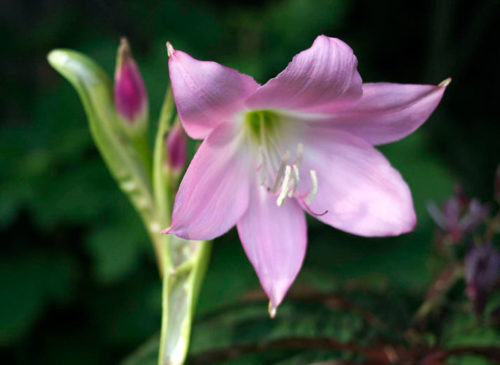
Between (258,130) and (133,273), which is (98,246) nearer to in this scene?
(133,273)

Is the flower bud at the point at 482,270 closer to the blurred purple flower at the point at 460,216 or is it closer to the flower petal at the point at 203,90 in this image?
the blurred purple flower at the point at 460,216

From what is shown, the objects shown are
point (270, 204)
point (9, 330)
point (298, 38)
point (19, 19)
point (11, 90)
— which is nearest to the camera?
point (270, 204)

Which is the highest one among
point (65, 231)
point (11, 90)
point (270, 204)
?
point (270, 204)

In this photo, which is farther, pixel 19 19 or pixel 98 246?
pixel 19 19

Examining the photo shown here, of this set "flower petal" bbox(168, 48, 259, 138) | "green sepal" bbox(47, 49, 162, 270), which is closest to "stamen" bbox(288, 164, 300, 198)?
"flower petal" bbox(168, 48, 259, 138)

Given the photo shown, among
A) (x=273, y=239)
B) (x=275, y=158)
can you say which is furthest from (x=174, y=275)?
(x=275, y=158)

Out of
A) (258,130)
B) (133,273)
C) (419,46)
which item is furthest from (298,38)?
(258,130)

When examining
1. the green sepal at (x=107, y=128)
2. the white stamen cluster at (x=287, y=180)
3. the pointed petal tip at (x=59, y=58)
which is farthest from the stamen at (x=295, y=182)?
the pointed petal tip at (x=59, y=58)
